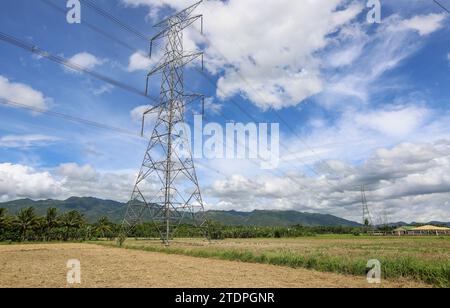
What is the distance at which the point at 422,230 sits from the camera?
6388 inches

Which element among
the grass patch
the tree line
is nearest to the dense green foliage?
the tree line

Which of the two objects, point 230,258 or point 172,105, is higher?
point 172,105

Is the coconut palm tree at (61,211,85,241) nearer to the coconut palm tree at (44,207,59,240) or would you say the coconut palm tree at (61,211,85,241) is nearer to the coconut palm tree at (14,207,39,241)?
the coconut palm tree at (44,207,59,240)

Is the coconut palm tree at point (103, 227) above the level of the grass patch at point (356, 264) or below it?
below

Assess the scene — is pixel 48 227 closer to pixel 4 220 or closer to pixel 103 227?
pixel 4 220

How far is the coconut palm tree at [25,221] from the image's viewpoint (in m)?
87.2

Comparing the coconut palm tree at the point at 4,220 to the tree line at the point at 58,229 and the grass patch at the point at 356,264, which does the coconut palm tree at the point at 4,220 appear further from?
the grass patch at the point at 356,264

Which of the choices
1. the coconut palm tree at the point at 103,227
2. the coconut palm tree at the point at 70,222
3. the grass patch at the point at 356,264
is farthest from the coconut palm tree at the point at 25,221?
the grass patch at the point at 356,264

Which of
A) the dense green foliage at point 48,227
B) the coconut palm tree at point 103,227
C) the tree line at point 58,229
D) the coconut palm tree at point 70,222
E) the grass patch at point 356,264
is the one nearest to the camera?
the grass patch at point 356,264

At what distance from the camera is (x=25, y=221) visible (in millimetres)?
87500

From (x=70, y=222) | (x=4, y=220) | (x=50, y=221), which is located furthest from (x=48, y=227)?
(x=4, y=220)

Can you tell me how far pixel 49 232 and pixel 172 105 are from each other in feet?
234
